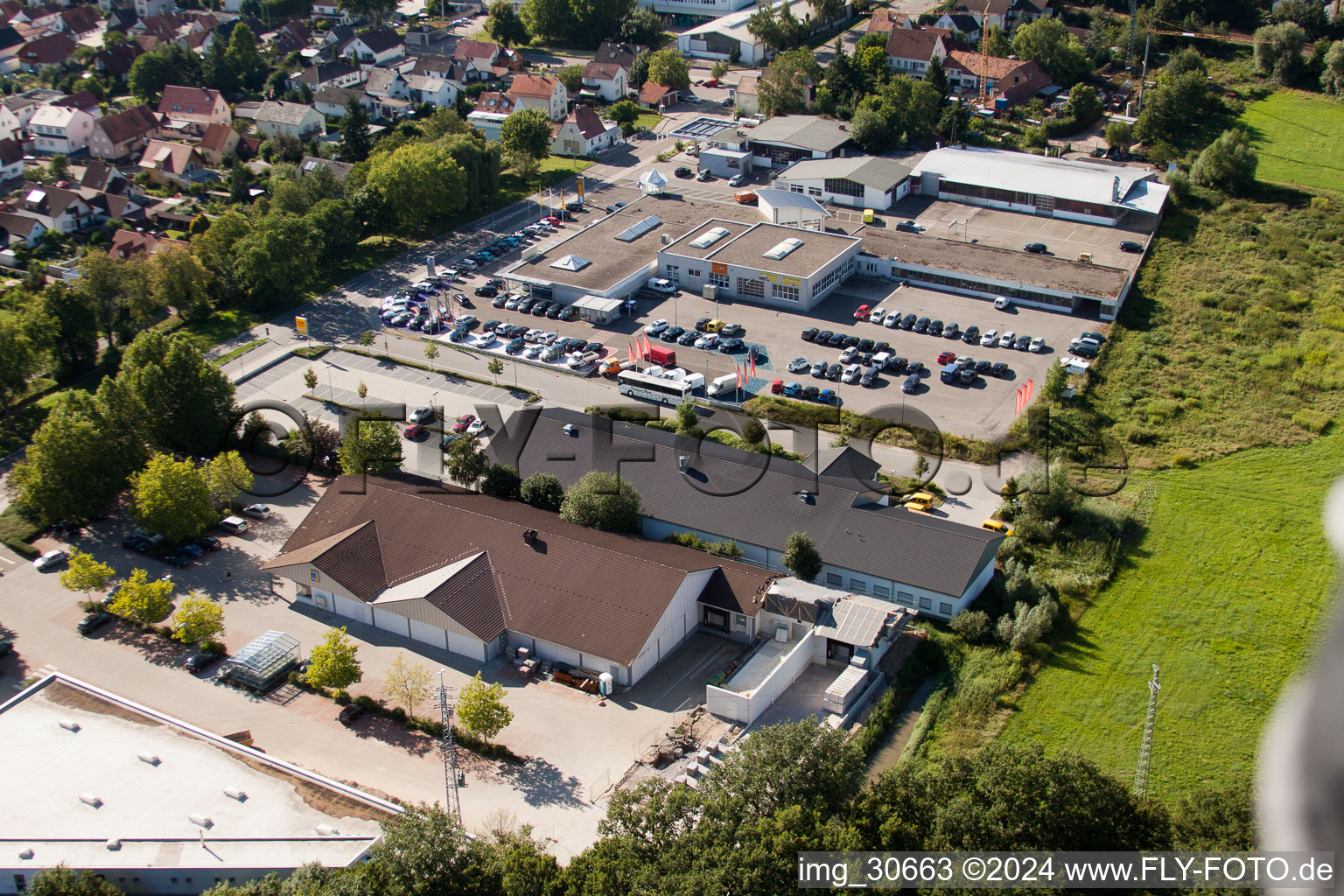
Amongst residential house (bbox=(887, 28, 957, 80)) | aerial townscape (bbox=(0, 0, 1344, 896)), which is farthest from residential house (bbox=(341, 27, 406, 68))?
residential house (bbox=(887, 28, 957, 80))

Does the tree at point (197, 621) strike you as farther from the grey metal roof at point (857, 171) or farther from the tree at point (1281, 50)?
the tree at point (1281, 50)

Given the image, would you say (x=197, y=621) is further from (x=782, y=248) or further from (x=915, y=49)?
(x=915, y=49)

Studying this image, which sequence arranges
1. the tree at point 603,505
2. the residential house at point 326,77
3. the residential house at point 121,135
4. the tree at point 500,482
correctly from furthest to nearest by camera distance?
the residential house at point 326,77, the residential house at point 121,135, the tree at point 500,482, the tree at point 603,505

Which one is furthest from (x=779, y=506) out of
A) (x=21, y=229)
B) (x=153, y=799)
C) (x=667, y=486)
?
(x=21, y=229)

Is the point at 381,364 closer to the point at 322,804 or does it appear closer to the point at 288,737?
the point at 288,737

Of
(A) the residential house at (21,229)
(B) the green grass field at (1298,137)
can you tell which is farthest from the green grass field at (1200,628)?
(A) the residential house at (21,229)

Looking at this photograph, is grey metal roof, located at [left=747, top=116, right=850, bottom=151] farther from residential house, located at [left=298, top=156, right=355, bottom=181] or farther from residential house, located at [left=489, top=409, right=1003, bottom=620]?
residential house, located at [left=489, top=409, right=1003, bottom=620]

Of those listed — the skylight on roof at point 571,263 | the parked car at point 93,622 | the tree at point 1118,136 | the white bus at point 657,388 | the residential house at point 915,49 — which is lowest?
the parked car at point 93,622
